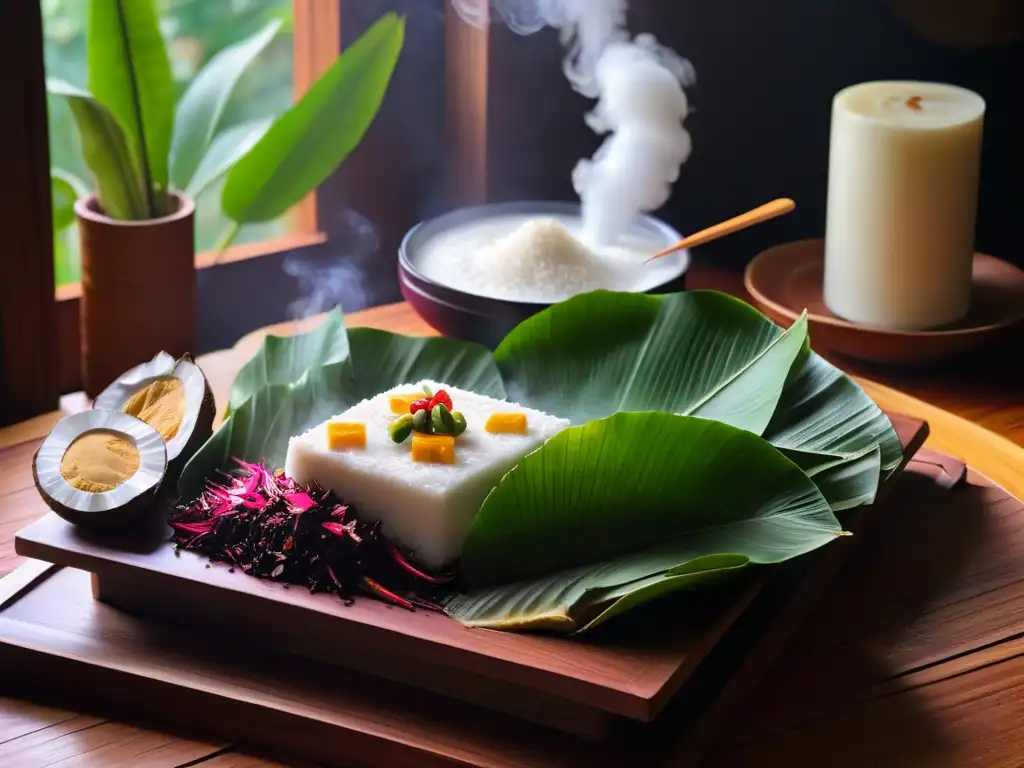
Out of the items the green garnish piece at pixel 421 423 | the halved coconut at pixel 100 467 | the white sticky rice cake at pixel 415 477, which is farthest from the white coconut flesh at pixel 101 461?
the green garnish piece at pixel 421 423

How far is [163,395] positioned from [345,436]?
0.24 meters

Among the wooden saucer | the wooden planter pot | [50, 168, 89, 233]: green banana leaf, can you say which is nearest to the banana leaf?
the wooden planter pot

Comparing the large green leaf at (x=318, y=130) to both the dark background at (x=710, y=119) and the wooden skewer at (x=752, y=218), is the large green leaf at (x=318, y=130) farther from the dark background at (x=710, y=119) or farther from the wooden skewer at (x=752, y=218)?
the wooden skewer at (x=752, y=218)

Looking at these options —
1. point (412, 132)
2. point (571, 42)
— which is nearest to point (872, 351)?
point (571, 42)

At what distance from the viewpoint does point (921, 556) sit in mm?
1340

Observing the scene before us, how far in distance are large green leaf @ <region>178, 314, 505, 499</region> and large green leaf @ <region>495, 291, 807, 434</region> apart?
0.05 meters

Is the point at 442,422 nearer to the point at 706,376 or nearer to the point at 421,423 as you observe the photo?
the point at 421,423

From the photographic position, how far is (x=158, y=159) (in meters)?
1.78

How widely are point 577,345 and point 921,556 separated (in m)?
0.42

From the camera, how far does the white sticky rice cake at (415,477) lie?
1139 millimetres

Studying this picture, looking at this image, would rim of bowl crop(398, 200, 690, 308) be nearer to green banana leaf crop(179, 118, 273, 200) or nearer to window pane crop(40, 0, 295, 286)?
green banana leaf crop(179, 118, 273, 200)

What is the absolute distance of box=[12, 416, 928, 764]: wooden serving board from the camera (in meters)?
0.99

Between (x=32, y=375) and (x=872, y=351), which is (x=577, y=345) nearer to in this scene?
(x=872, y=351)

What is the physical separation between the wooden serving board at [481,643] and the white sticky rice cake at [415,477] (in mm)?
100
